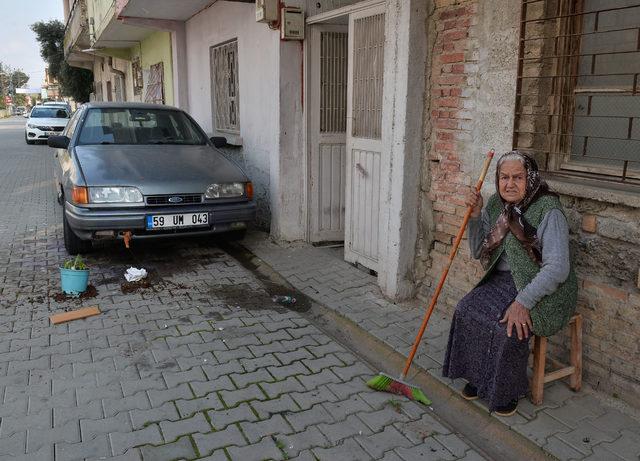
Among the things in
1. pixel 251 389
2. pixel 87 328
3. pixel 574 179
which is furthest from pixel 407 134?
pixel 87 328

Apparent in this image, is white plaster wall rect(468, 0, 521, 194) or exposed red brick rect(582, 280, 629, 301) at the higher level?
white plaster wall rect(468, 0, 521, 194)

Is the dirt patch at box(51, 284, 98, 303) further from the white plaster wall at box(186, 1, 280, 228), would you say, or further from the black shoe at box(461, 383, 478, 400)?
the black shoe at box(461, 383, 478, 400)

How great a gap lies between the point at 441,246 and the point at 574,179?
50.7 inches

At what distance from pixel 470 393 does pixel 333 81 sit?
4075 mm

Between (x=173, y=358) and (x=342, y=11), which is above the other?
(x=342, y=11)

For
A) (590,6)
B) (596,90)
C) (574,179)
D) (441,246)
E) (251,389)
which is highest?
(590,6)

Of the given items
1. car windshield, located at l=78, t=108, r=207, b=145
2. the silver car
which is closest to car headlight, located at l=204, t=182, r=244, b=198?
the silver car

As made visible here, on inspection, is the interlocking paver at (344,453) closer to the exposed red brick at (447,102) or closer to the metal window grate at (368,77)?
the exposed red brick at (447,102)

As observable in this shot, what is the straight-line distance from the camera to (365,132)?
5.29m

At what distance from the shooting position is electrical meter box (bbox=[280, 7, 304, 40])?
19.3 ft

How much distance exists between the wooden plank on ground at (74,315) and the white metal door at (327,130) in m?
2.69

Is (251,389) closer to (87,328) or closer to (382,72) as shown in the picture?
(87,328)

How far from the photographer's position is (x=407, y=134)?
4.38 m

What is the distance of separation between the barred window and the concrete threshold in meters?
4.45
